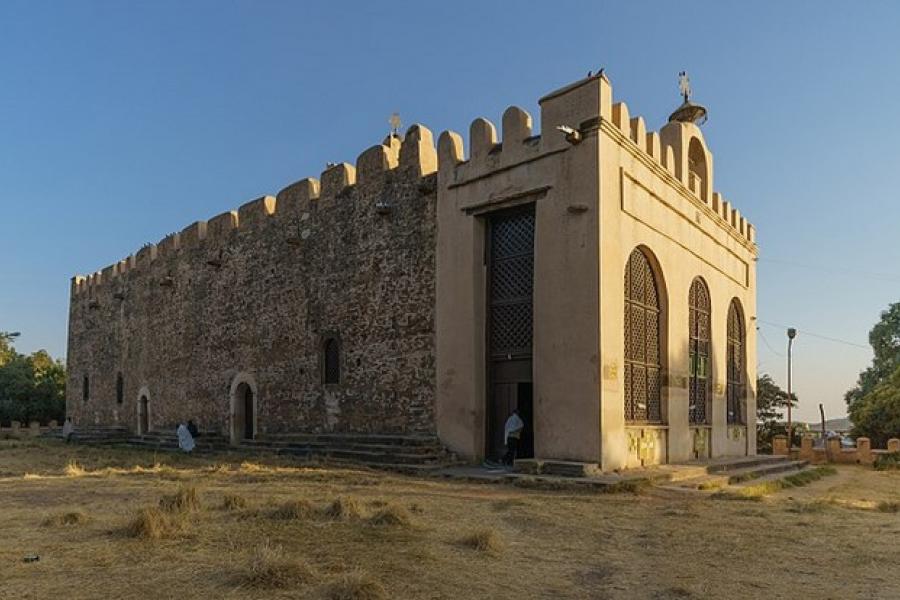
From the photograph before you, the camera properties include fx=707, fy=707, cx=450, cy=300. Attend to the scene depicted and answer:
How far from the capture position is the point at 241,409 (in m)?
19.7

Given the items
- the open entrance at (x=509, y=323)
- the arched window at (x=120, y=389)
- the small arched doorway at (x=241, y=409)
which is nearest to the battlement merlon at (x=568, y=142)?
the open entrance at (x=509, y=323)

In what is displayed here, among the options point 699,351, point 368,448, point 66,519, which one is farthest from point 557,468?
point 66,519

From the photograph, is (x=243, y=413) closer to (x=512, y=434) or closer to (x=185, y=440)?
(x=185, y=440)

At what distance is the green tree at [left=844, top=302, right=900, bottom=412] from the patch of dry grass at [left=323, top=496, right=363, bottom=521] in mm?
39655

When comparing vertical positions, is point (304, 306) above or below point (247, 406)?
above

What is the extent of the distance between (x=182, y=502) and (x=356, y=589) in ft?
13.5

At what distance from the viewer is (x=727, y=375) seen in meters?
17.9

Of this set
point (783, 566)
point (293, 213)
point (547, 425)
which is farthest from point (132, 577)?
point (293, 213)

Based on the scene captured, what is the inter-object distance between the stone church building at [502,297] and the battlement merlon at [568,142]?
1.6 inches

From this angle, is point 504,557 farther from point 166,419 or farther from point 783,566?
point 166,419

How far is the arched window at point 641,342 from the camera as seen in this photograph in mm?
12836

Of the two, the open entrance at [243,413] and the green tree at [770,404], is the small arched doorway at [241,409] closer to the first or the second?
the open entrance at [243,413]

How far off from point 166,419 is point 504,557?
1977 centimetres

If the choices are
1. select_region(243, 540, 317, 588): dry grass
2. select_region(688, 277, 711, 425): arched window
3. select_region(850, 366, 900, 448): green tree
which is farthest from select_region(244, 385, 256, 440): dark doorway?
select_region(850, 366, 900, 448): green tree
